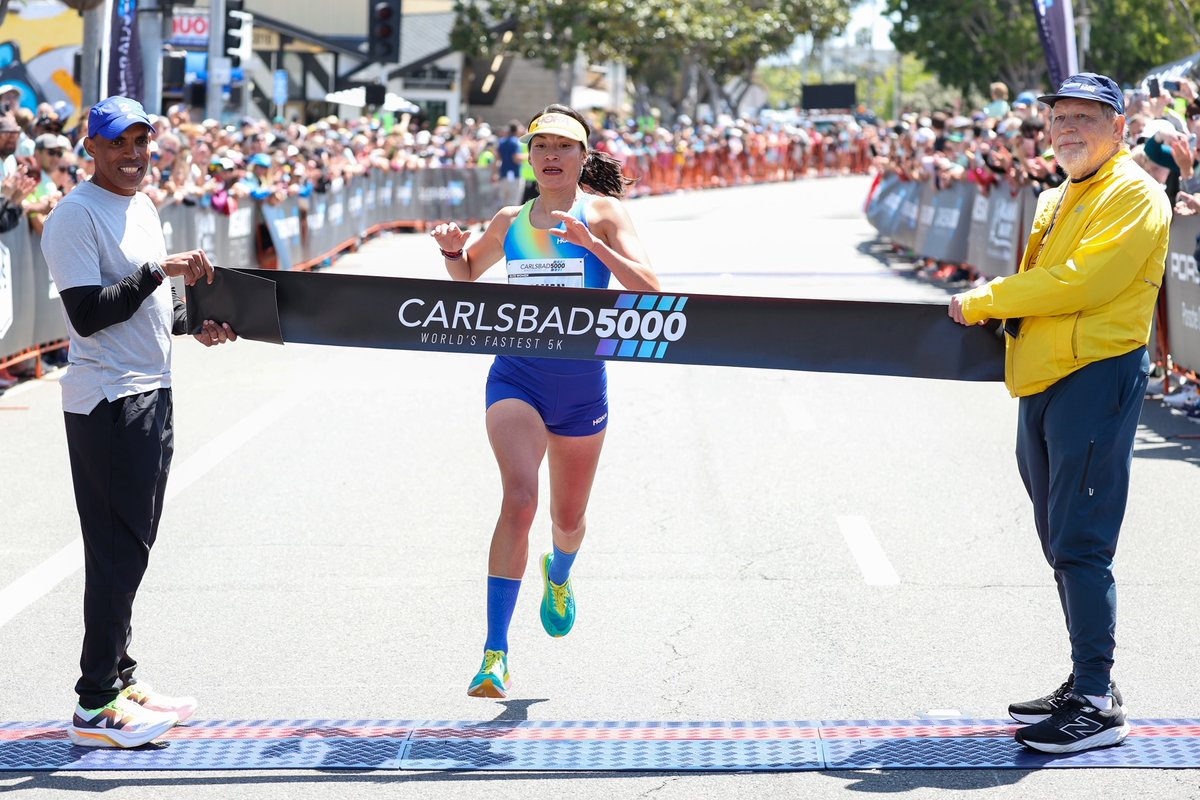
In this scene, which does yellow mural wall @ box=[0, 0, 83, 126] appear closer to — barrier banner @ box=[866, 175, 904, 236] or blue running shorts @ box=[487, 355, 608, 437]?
barrier banner @ box=[866, 175, 904, 236]

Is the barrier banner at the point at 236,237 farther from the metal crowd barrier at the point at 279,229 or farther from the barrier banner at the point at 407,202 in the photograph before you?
the barrier banner at the point at 407,202

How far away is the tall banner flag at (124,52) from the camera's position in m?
23.3

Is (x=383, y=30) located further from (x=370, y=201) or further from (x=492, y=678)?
(x=492, y=678)

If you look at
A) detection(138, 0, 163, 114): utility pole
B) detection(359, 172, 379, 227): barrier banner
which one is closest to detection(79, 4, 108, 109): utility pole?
detection(138, 0, 163, 114): utility pole

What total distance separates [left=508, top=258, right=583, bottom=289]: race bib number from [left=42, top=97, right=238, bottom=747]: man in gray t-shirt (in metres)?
1.25

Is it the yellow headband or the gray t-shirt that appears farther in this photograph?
the yellow headband

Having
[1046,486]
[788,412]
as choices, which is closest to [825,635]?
[1046,486]

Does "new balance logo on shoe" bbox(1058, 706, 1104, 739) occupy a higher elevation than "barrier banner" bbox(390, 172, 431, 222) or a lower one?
higher

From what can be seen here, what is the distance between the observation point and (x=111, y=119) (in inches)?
204

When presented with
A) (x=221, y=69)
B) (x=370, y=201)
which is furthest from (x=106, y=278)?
(x=221, y=69)

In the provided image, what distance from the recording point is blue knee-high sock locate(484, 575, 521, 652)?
5750 mm

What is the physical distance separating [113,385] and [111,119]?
2.68ft

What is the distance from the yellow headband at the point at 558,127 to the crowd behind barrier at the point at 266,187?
1.83m

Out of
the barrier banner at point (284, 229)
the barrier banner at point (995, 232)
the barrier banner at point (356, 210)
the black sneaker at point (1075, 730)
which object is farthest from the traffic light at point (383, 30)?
the black sneaker at point (1075, 730)
